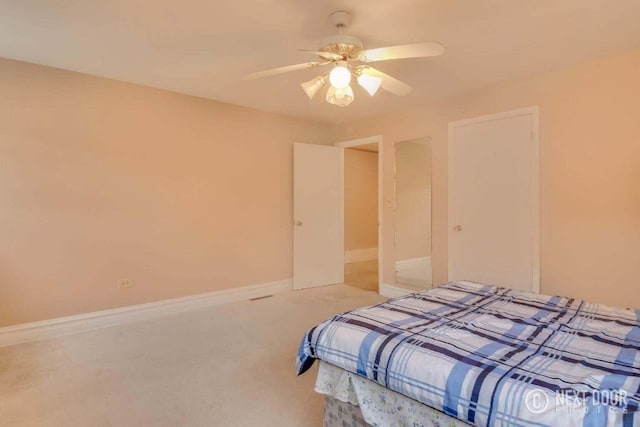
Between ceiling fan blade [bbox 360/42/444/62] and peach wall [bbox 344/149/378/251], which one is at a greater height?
ceiling fan blade [bbox 360/42/444/62]

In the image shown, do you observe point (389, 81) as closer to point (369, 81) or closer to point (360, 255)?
point (369, 81)

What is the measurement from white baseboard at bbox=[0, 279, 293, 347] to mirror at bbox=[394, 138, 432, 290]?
174 cm

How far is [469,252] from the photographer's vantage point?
12.5ft

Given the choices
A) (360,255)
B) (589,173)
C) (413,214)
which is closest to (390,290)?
(413,214)

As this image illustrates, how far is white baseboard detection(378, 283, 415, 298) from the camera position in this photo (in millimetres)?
4498

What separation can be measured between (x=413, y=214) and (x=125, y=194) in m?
3.39

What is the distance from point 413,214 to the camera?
4.51 m

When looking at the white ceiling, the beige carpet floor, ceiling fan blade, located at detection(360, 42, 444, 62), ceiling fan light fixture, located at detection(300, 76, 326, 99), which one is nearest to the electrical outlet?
the beige carpet floor

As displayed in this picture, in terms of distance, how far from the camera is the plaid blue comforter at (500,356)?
1.07m

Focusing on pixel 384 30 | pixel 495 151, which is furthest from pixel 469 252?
pixel 384 30

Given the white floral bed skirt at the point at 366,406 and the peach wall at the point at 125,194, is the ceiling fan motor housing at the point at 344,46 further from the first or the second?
the peach wall at the point at 125,194

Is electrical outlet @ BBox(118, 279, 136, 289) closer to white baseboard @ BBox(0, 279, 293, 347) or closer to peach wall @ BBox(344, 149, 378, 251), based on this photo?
white baseboard @ BBox(0, 279, 293, 347)

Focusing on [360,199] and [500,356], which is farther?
[360,199]
